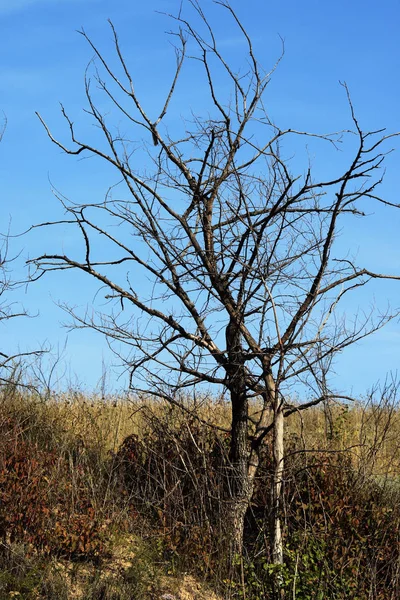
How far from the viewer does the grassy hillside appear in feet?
22.7

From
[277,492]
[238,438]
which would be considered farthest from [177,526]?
[277,492]

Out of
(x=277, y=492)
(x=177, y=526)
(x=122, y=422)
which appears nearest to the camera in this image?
(x=277, y=492)

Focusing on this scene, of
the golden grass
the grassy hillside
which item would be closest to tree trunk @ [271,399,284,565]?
the grassy hillside

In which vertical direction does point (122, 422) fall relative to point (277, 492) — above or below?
above

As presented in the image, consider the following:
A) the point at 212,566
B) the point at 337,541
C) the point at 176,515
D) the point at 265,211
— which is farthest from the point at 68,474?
the point at 265,211

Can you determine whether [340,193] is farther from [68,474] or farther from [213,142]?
[68,474]

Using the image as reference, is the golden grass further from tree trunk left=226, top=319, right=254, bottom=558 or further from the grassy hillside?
tree trunk left=226, top=319, right=254, bottom=558

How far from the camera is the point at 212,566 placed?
286 inches

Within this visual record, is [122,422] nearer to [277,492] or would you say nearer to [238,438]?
[238,438]

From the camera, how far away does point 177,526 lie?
770 cm

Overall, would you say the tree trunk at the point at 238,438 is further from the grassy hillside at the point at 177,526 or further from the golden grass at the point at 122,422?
the golden grass at the point at 122,422

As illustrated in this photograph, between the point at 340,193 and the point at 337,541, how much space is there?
3.68 m

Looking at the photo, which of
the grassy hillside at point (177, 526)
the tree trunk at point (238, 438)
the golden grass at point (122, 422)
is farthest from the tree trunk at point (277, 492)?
the golden grass at point (122, 422)

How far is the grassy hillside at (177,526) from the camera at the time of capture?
692cm
